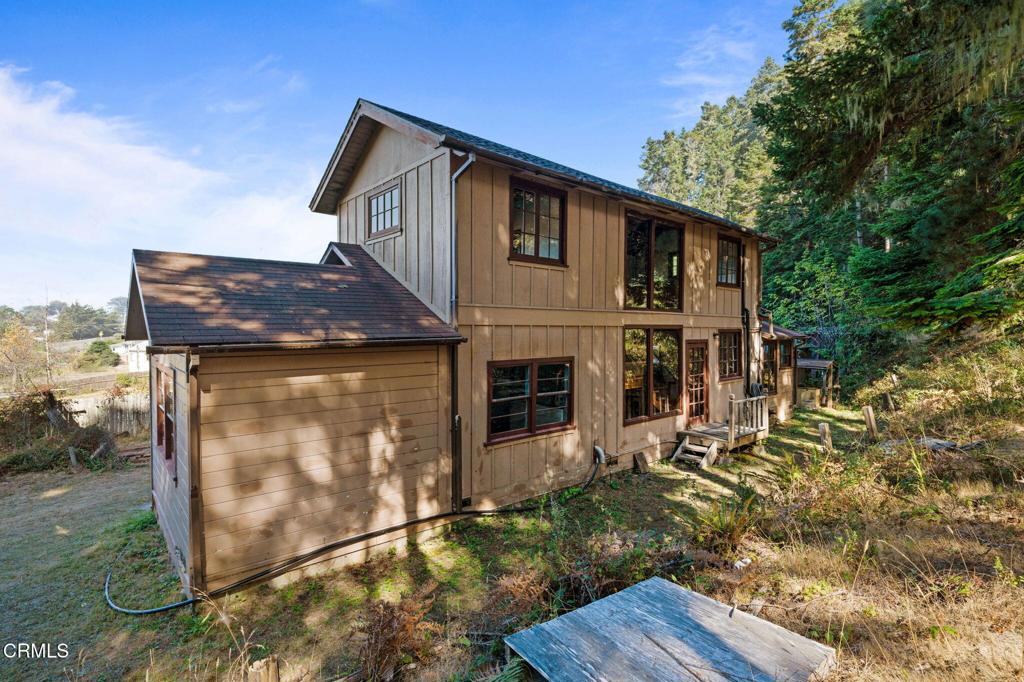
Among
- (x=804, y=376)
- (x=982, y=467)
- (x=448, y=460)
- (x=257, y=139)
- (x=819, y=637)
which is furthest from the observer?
(x=804, y=376)

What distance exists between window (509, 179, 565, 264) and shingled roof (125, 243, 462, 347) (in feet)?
6.75

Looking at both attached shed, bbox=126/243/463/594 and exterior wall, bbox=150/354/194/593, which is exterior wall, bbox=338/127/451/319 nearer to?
attached shed, bbox=126/243/463/594

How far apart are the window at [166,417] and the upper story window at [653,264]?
811 cm

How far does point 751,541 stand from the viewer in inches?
199

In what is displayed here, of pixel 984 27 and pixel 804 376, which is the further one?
pixel 804 376

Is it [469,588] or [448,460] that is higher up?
[448,460]

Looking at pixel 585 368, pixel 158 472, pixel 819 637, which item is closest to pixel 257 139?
pixel 158 472

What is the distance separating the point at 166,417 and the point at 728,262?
41.7ft

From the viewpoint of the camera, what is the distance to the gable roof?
6.77m

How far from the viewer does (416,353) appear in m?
6.40

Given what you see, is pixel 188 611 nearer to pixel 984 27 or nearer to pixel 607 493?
pixel 607 493

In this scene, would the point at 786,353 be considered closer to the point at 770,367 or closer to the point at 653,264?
the point at 770,367

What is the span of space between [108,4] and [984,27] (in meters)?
14.8

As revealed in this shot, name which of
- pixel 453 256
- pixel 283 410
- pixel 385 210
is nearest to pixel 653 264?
pixel 453 256
